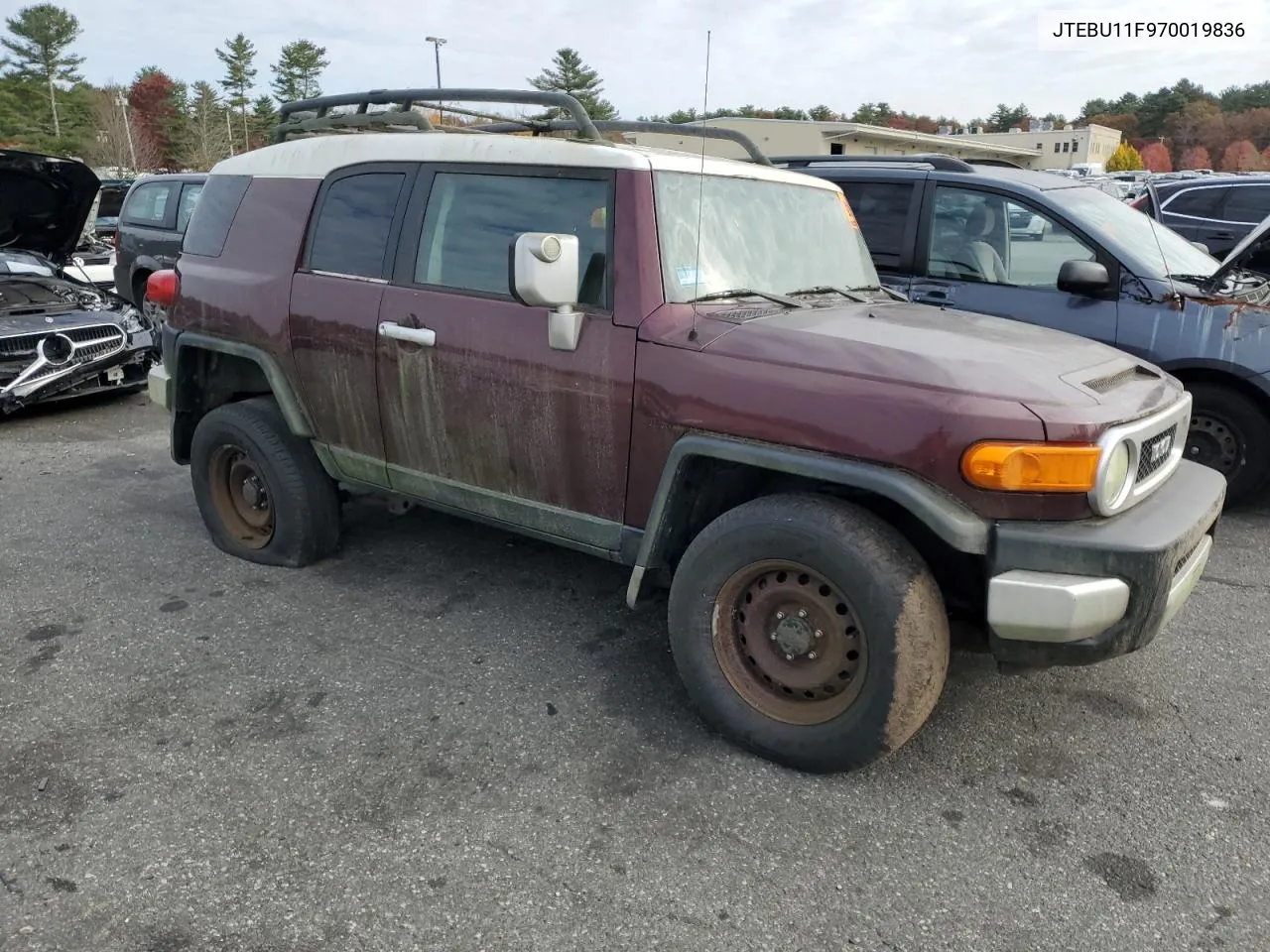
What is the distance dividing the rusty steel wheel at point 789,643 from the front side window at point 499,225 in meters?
1.09

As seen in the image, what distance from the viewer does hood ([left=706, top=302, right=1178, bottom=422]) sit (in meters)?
2.62

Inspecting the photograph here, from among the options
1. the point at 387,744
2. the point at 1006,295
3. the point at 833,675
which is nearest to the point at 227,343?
the point at 387,744

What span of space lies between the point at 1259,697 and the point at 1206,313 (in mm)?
2451

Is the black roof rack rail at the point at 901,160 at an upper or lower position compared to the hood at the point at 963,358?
upper

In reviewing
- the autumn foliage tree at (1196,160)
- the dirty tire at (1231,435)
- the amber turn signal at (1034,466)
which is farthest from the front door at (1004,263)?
the autumn foliage tree at (1196,160)

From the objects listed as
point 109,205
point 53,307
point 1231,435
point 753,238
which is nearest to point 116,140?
point 109,205

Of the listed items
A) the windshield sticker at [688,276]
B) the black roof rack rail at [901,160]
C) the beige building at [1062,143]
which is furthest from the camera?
the beige building at [1062,143]

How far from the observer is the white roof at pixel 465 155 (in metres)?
3.28

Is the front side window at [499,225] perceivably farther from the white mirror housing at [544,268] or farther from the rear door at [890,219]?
the rear door at [890,219]

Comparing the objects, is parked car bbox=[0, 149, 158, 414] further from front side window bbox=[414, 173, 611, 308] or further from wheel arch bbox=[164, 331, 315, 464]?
front side window bbox=[414, 173, 611, 308]

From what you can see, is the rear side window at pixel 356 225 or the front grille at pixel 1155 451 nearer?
the front grille at pixel 1155 451

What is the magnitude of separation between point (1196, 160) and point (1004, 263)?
98839 millimetres

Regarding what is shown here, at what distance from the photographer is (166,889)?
2.39 m

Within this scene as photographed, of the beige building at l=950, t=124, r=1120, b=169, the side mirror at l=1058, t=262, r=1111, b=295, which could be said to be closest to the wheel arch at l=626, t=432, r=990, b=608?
the side mirror at l=1058, t=262, r=1111, b=295
